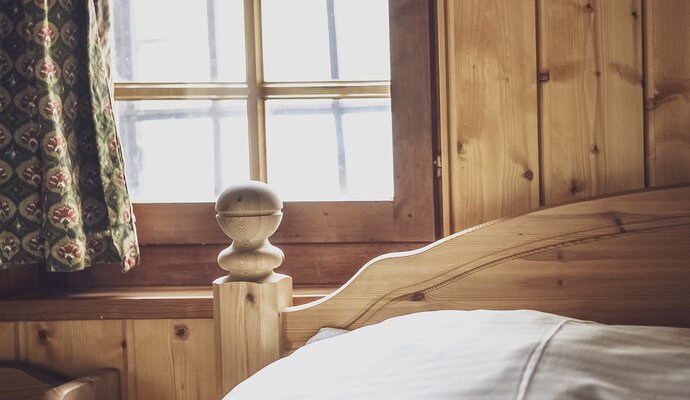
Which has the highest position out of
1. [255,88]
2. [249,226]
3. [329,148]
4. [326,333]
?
[255,88]

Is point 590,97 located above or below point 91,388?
above

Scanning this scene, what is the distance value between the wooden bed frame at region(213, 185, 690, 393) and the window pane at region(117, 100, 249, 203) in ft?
1.05

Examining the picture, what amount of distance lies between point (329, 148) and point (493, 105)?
381mm

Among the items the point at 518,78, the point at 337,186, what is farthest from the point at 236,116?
the point at 518,78

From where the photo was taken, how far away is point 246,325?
1278 millimetres

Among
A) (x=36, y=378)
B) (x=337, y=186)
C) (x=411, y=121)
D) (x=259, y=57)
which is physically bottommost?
(x=36, y=378)

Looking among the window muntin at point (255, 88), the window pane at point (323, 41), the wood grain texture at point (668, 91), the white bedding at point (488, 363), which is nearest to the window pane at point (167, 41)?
the window muntin at point (255, 88)

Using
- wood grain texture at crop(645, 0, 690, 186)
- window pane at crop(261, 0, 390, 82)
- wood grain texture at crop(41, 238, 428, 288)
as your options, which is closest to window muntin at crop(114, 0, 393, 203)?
window pane at crop(261, 0, 390, 82)

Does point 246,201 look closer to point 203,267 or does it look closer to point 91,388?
point 203,267

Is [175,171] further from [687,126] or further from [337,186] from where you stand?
[687,126]

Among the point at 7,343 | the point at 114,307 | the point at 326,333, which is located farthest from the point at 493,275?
the point at 7,343

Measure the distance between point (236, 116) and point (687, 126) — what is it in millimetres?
950

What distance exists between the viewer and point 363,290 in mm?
1271

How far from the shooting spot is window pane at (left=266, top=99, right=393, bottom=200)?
5.00ft
